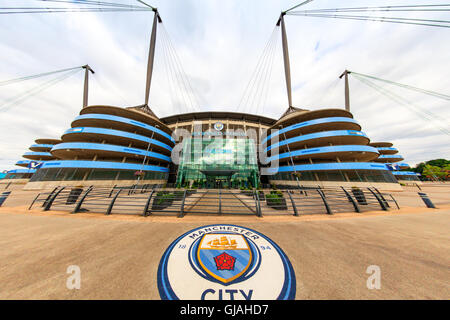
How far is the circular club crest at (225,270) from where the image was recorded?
174cm

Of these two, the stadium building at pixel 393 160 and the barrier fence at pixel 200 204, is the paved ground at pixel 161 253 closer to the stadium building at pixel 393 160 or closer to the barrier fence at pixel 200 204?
the barrier fence at pixel 200 204

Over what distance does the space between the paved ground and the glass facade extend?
50.7 ft

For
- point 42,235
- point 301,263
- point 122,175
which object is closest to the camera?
point 301,263

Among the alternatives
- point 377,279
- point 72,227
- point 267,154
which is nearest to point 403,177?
point 267,154

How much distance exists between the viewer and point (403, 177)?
108 feet

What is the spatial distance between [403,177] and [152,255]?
56.5 meters

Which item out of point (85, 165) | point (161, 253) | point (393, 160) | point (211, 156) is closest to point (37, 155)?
point (85, 165)

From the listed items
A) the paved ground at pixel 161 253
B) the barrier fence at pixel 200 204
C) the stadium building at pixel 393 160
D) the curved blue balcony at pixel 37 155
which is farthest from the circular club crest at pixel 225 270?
the curved blue balcony at pixel 37 155

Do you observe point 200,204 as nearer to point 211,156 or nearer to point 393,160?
point 211,156

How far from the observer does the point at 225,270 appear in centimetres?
212

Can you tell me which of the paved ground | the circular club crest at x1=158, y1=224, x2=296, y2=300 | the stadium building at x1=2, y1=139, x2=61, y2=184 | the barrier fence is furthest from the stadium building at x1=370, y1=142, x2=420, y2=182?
the stadium building at x1=2, y1=139, x2=61, y2=184

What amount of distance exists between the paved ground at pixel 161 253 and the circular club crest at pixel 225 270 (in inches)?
7.5
